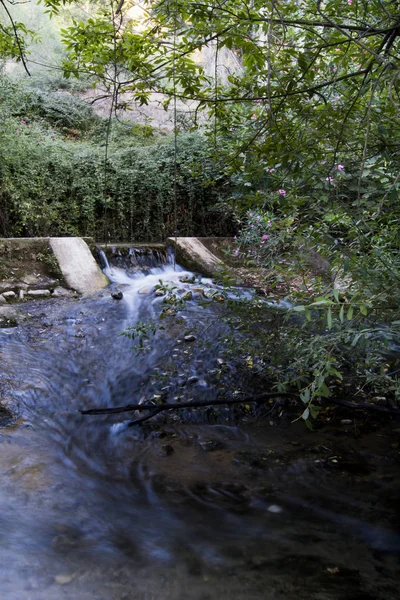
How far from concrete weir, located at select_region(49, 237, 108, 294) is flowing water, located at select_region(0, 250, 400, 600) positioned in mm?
2135

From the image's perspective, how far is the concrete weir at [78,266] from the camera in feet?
22.6

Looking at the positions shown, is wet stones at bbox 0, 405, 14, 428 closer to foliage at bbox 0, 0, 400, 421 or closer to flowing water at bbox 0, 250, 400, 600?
flowing water at bbox 0, 250, 400, 600

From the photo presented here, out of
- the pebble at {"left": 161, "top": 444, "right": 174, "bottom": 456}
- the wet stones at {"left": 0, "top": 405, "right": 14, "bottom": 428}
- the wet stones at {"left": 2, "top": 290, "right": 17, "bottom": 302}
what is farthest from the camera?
the wet stones at {"left": 2, "top": 290, "right": 17, "bottom": 302}

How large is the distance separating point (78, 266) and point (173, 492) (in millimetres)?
5195

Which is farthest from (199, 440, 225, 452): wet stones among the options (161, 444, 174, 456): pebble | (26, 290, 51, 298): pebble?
(26, 290, 51, 298): pebble

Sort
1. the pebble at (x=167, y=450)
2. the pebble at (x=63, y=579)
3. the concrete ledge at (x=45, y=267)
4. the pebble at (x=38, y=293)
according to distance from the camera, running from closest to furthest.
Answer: the pebble at (x=63, y=579) → the pebble at (x=167, y=450) → the pebble at (x=38, y=293) → the concrete ledge at (x=45, y=267)

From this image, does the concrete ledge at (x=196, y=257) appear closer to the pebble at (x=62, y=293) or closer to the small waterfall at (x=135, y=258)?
the small waterfall at (x=135, y=258)

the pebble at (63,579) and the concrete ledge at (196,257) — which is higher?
the concrete ledge at (196,257)

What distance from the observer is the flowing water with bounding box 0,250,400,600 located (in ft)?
6.26

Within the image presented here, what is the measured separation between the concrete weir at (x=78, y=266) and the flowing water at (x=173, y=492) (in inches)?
84.0

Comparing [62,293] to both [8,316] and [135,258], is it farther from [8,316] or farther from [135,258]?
[135,258]

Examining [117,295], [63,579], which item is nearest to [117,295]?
[117,295]

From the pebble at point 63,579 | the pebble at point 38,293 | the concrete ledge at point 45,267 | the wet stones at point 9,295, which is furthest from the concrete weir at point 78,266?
the pebble at point 63,579

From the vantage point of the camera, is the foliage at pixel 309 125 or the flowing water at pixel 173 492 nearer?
the flowing water at pixel 173 492
